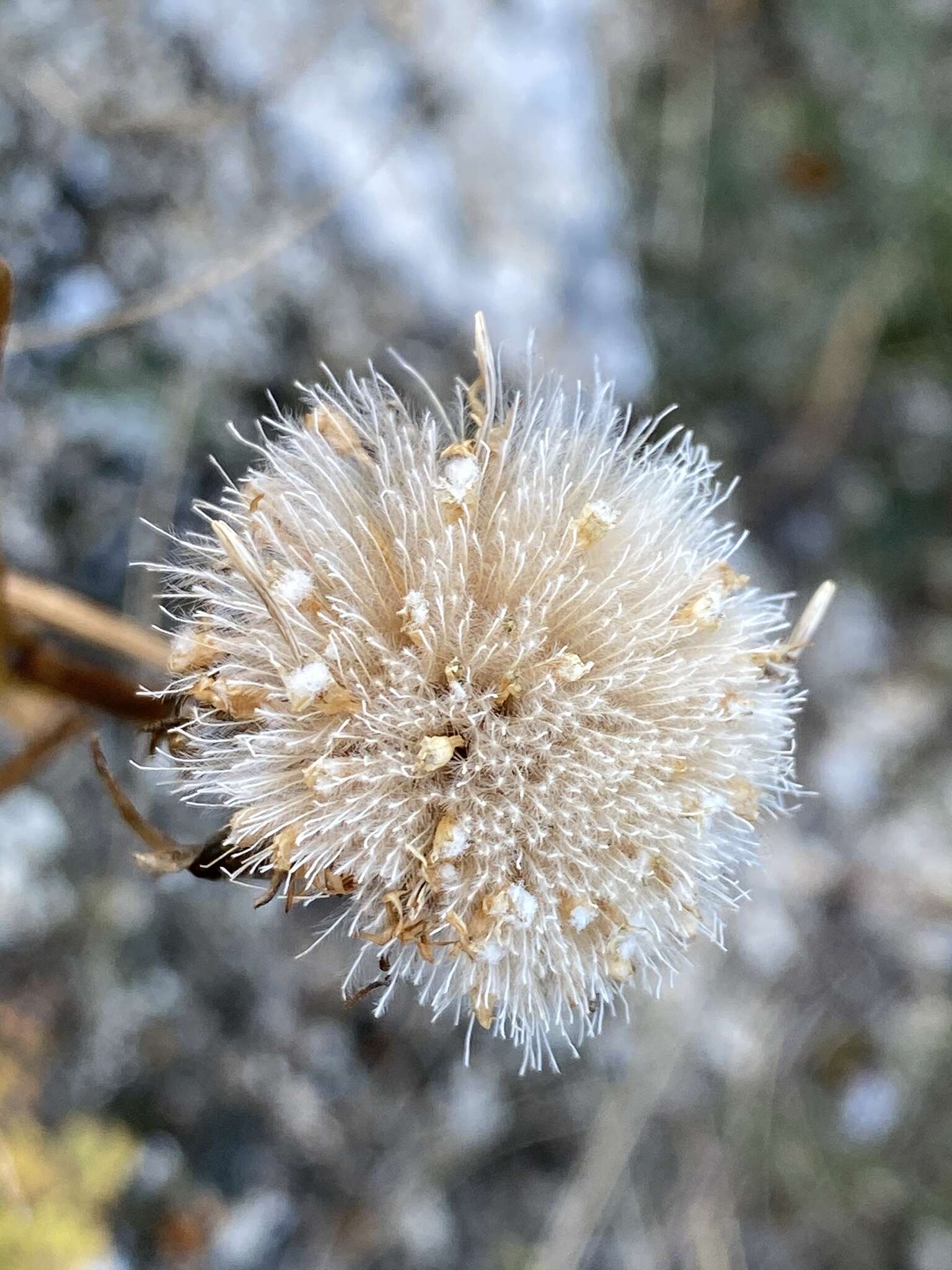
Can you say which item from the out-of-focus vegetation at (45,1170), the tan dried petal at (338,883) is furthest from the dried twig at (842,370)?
the out-of-focus vegetation at (45,1170)

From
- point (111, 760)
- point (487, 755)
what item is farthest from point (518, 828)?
point (111, 760)

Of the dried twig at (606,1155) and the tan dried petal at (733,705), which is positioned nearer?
the tan dried petal at (733,705)

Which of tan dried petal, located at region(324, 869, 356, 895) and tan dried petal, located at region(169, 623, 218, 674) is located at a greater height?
tan dried petal, located at region(169, 623, 218, 674)

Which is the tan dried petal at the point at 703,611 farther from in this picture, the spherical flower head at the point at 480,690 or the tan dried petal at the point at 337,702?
the tan dried petal at the point at 337,702

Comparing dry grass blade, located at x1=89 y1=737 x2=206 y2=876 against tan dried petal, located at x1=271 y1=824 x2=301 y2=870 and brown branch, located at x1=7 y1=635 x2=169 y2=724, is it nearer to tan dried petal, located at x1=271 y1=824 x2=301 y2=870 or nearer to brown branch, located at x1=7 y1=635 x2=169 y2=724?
tan dried petal, located at x1=271 y1=824 x2=301 y2=870

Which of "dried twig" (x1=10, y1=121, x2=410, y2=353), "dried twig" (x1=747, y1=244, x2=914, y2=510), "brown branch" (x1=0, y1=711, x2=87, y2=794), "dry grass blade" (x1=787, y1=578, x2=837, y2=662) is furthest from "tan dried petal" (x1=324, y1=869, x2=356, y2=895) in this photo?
"dried twig" (x1=747, y1=244, x2=914, y2=510)

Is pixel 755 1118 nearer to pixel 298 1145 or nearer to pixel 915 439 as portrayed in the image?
pixel 298 1145
